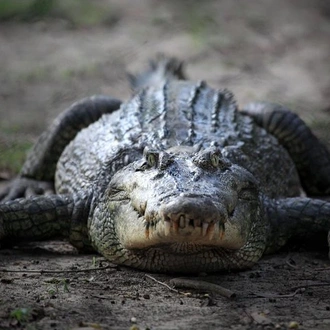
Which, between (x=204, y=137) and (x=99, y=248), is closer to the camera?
(x=99, y=248)

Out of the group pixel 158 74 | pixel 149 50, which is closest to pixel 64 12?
pixel 149 50

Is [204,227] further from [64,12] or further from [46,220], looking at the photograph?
[64,12]

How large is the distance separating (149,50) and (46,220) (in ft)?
23.5

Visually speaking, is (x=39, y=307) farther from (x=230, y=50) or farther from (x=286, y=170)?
(x=230, y=50)

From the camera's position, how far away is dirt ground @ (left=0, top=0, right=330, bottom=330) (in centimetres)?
440

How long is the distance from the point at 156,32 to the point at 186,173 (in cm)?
898

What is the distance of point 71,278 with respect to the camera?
508 centimetres

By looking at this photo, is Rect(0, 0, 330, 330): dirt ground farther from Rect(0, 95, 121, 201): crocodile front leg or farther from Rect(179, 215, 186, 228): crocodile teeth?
Rect(0, 95, 121, 201): crocodile front leg

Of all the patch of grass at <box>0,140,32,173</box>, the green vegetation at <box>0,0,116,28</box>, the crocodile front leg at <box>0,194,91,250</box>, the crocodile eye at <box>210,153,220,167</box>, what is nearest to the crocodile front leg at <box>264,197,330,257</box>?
the crocodile eye at <box>210,153,220,167</box>

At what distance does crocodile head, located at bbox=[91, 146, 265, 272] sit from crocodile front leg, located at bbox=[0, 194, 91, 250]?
0.34 metres

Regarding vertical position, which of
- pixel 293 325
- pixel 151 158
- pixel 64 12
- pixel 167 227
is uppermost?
pixel 64 12

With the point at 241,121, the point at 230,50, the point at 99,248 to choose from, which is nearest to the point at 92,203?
the point at 99,248

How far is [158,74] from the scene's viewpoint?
28.2 ft

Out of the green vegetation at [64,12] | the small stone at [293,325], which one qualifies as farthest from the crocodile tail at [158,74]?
the green vegetation at [64,12]
